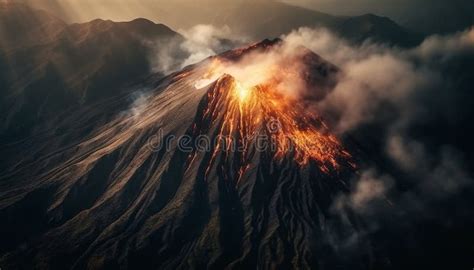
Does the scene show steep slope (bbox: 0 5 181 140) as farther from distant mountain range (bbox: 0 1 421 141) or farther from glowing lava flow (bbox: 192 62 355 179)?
glowing lava flow (bbox: 192 62 355 179)

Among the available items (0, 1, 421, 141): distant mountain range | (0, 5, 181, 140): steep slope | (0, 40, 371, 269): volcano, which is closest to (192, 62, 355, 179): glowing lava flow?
(0, 40, 371, 269): volcano

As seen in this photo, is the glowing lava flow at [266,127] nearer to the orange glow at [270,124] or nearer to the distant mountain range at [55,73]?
the orange glow at [270,124]

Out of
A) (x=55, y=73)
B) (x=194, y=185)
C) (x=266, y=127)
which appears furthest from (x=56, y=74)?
(x=266, y=127)

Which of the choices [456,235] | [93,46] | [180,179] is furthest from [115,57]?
[456,235]

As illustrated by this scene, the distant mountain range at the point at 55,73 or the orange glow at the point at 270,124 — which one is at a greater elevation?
the distant mountain range at the point at 55,73

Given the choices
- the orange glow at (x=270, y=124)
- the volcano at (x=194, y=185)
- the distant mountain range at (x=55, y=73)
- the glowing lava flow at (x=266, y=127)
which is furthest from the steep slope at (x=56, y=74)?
the orange glow at (x=270, y=124)

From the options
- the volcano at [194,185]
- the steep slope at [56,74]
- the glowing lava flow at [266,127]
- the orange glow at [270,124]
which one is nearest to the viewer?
the volcano at [194,185]
